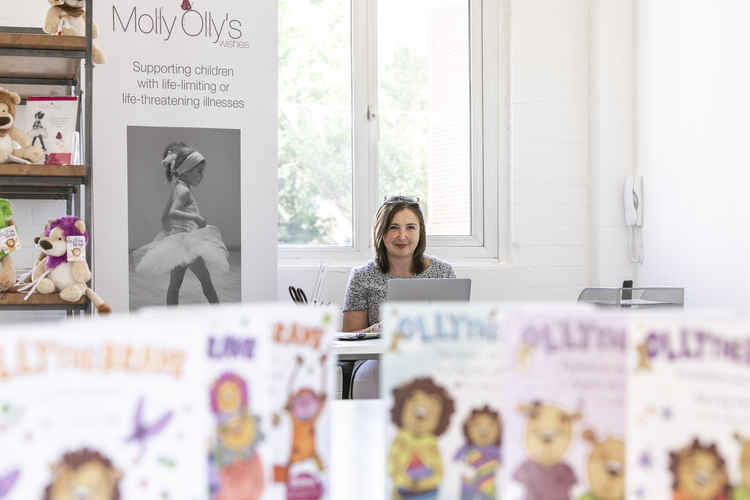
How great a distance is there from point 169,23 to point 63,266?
1.23 m

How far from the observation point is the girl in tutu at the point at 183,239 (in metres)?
3.11

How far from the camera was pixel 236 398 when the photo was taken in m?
0.64

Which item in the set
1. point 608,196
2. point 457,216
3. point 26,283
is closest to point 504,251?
point 457,216

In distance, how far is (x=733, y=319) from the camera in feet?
1.91

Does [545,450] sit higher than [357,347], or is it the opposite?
[545,450]

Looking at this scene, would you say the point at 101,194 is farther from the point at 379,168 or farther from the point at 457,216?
the point at 457,216

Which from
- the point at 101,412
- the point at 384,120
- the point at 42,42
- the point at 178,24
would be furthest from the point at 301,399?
the point at 384,120

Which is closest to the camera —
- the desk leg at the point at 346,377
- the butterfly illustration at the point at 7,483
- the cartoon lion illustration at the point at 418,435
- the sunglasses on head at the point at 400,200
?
the butterfly illustration at the point at 7,483

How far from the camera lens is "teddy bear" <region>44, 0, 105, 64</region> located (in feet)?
8.54

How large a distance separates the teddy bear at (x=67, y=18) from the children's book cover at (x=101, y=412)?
2.30 metres

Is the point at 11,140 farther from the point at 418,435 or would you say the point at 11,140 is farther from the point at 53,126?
the point at 418,435

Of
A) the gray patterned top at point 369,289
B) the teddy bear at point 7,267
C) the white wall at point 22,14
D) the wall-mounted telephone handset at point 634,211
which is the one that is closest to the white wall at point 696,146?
the wall-mounted telephone handset at point 634,211

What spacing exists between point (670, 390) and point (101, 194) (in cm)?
284

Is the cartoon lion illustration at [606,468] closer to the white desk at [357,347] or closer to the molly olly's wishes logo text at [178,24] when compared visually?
the white desk at [357,347]
